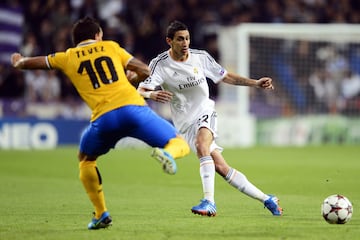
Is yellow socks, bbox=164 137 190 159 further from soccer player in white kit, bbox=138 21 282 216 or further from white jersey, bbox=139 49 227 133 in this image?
white jersey, bbox=139 49 227 133

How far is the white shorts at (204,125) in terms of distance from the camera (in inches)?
349

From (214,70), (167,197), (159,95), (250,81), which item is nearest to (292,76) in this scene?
(167,197)

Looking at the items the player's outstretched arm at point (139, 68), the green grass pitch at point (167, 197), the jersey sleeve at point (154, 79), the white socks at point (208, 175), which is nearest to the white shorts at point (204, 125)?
the white socks at point (208, 175)

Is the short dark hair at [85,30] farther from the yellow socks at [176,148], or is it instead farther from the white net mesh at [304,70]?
the white net mesh at [304,70]

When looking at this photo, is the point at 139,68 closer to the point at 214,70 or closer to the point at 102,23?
the point at 214,70

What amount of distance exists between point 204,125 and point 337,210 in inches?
70.0

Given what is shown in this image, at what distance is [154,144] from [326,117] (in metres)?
16.5

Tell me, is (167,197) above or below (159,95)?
below

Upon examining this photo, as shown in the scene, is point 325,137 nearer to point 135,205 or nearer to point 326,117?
point 326,117

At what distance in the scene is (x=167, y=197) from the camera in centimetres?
1092

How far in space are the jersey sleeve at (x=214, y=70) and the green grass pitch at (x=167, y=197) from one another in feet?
4.67

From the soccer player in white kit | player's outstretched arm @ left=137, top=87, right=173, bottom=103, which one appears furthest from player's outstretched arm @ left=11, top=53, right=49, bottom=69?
the soccer player in white kit

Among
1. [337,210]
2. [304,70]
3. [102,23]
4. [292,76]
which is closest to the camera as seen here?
[337,210]

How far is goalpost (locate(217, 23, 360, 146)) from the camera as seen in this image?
22.3m
